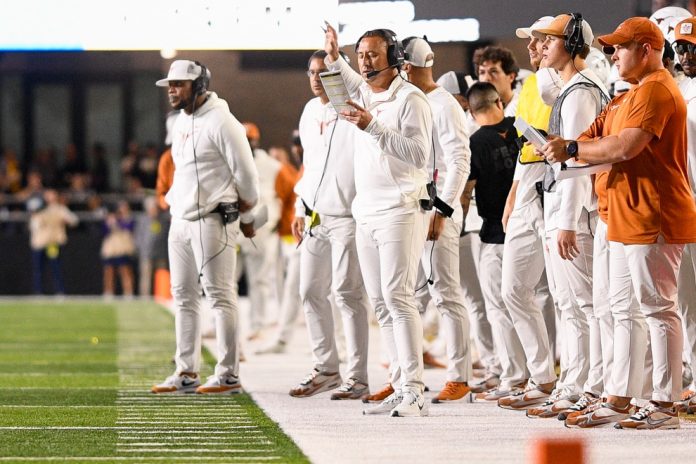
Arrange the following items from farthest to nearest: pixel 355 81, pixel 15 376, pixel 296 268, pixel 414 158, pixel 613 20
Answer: pixel 296 268, pixel 613 20, pixel 15 376, pixel 355 81, pixel 414 158

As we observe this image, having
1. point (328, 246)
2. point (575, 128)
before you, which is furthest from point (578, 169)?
point (328, 246)

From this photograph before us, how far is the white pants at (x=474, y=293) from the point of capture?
29.0 feet

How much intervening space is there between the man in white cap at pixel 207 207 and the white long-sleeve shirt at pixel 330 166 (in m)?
Result: 0.41

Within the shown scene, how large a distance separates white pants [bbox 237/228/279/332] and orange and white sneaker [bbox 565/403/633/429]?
21.5ft

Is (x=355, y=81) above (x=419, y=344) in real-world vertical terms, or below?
above

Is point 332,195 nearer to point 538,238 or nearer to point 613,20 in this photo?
point 538,238

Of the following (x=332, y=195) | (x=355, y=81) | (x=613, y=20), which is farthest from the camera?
(x=613, y=20)

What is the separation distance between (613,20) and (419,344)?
4668 millimetres

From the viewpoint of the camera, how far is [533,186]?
7.55 metres

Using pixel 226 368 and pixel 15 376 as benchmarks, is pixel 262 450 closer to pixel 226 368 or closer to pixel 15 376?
pixel 226 368

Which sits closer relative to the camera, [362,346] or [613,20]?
[362,346]

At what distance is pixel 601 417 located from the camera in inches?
260

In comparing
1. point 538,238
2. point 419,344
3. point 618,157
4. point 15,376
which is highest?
point 618,157

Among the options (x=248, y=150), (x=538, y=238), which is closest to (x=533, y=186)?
(x=538, y=238)
